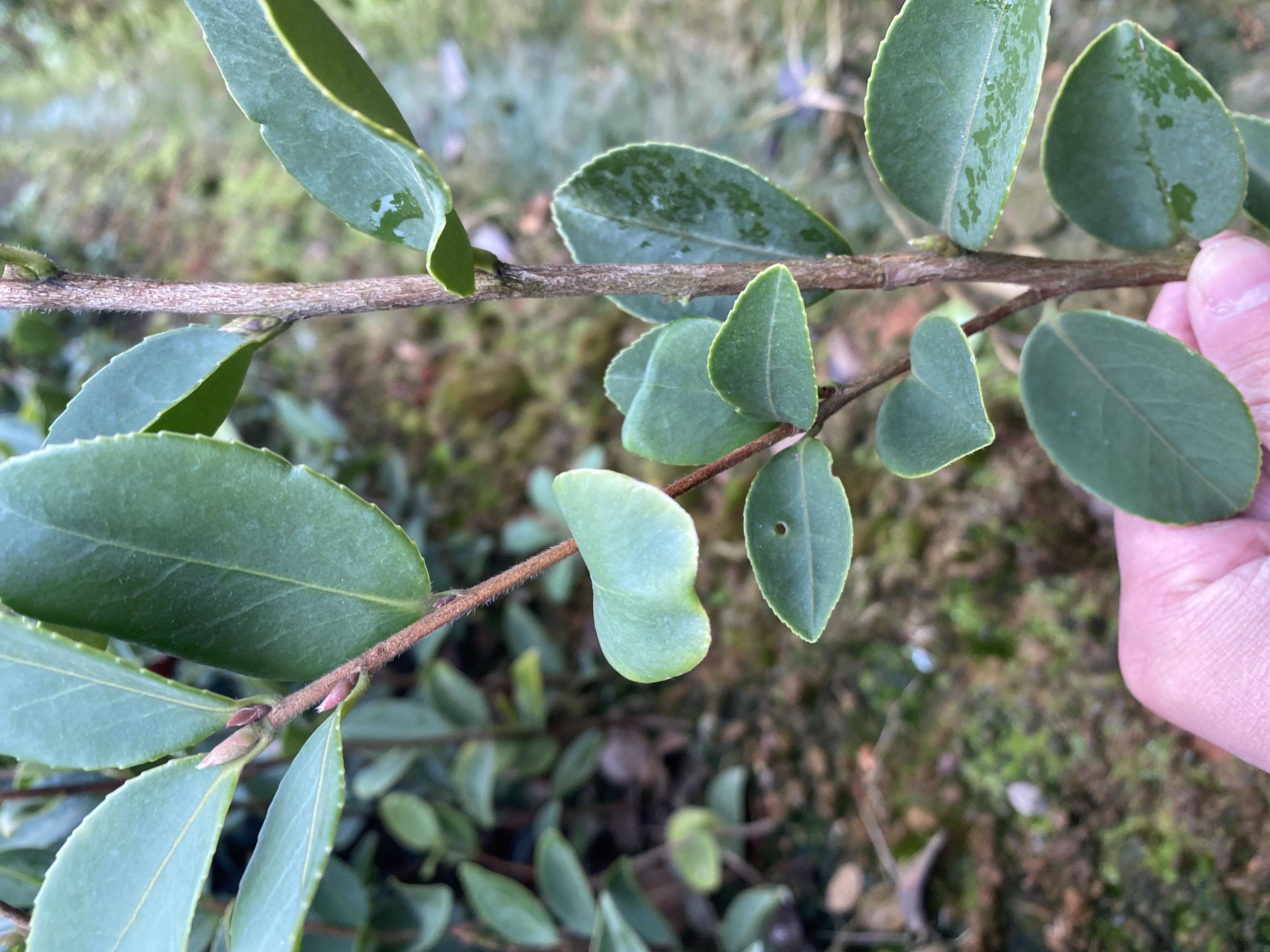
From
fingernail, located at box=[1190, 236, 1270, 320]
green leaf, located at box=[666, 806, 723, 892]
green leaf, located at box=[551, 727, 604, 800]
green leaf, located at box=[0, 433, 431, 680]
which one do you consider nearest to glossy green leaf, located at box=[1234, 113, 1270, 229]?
fingernail, located at box=[1190, 236, 1270, 320]

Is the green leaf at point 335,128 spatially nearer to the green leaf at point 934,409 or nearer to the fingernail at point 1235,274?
the green leaf at point 934,409

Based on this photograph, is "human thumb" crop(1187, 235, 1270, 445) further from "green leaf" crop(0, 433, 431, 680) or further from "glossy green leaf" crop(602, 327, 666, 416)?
"green leaf" crop(0, 433, 431, 680)

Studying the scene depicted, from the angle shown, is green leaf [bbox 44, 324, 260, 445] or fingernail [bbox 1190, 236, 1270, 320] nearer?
green leaf [bbox 44, 324, 260, 445]

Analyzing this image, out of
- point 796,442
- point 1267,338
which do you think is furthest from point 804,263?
point 1267,338

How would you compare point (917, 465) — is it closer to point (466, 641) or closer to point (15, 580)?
point (15, 580)

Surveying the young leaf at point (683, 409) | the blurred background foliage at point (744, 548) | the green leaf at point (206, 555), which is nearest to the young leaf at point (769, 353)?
the young leaf at point (683, 409)

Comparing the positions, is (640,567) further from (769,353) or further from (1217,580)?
(1217,580)
